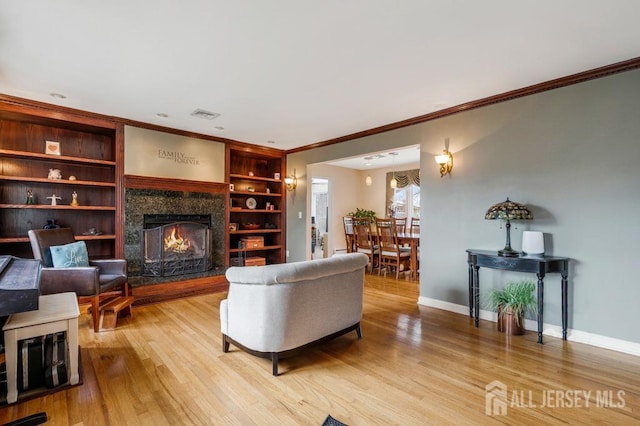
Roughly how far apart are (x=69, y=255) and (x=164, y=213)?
4.91 feet

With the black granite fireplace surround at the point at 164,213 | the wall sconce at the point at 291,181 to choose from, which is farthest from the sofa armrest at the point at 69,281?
the wall sconce at the point at 291,181

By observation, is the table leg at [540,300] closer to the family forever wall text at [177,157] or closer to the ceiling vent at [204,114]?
the ceiling vent at [204,114]

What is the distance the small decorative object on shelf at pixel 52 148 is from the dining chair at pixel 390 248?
17.1 ft

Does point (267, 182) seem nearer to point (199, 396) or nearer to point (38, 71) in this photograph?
point (38, 71)

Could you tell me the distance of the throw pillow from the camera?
3377mm

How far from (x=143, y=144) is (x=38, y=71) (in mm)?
1683

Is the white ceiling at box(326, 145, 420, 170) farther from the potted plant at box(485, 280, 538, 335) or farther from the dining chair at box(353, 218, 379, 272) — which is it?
the potted plant at box(485, 280, 538, 335)

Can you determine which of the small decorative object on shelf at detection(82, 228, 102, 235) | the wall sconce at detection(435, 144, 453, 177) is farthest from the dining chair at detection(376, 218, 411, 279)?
the small decorative object on shelf at detection(82, 228, 102, 235)

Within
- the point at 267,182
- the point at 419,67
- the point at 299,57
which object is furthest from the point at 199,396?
the point at 267,182

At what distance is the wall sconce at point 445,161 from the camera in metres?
3.93

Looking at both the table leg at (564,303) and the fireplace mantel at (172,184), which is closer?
the table leg at (564,303)

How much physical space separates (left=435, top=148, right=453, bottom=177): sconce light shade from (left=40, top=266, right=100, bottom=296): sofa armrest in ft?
13.7

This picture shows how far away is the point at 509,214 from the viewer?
3.10m

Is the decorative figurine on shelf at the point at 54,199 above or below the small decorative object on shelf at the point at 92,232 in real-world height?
above
